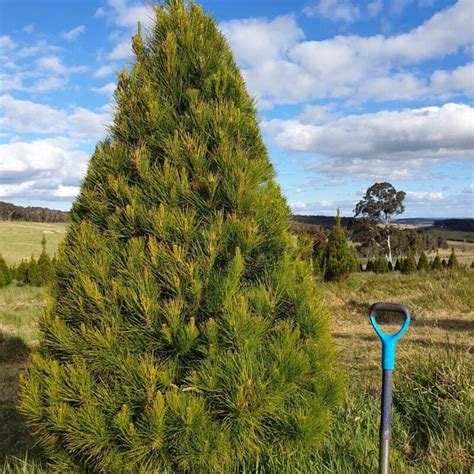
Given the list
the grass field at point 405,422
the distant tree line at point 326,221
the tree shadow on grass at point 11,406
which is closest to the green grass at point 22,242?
the distant tree line at point 326,221

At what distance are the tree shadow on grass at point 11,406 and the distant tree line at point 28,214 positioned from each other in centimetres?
9832

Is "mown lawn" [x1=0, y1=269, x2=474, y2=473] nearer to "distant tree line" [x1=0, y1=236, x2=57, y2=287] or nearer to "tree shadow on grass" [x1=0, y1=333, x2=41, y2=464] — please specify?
"tree shadow on grass" [x1=0, y1=333, x2=41, y2=464]

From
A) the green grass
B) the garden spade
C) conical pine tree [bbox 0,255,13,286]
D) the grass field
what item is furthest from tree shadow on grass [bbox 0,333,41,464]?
the green grass

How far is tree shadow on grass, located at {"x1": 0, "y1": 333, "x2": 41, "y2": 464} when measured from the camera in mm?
5480

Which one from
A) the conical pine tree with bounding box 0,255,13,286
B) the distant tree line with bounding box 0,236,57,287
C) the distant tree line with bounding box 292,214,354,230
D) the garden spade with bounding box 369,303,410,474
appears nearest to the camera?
the garden spade with bounding box 369,303,410,474

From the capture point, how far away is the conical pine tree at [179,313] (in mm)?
2604

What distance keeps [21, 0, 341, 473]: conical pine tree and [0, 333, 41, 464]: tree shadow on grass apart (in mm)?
947

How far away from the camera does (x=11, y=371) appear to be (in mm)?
9578

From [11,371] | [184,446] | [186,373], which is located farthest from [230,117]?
[11,371]

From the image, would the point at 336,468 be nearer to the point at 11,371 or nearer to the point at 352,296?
the point at 11,371

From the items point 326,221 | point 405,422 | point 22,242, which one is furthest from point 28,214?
point 405,422

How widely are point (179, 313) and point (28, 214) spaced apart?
377 feet

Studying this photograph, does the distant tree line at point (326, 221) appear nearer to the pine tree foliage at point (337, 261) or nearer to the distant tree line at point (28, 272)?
the pine tree foliage at point (337, 261)

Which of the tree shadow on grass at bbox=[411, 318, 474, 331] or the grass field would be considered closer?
the grass field
